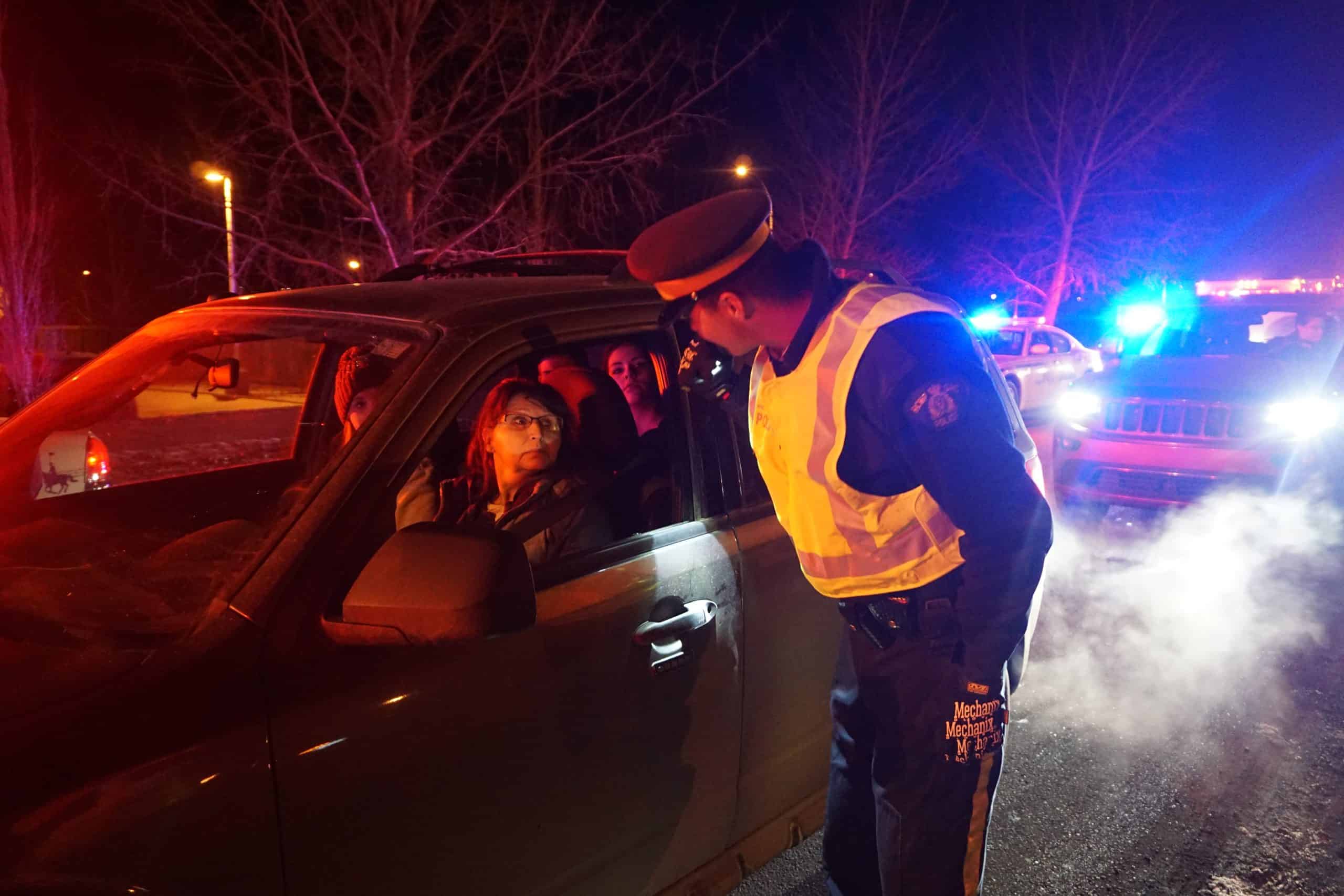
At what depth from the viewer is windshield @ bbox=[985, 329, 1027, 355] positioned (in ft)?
49.2

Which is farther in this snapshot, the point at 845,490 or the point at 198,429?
the point at 198,429

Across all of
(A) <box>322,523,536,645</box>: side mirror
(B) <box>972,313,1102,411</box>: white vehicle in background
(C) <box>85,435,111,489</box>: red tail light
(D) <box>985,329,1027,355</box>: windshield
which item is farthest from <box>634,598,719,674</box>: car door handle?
(D) <box>985,329,1027,355</box>: windshield

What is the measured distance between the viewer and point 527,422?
2.46 m

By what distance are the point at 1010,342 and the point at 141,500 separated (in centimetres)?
1468

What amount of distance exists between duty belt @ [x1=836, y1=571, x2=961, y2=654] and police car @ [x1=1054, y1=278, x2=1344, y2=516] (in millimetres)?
5720

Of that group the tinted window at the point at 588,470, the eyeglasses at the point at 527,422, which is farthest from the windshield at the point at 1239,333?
the eyeglasses at the point at 527,422

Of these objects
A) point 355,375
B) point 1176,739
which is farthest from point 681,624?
point 1176,739

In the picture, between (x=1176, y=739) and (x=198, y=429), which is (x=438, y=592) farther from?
(x=198, y=429)

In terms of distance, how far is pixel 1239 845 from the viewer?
9.93 feet

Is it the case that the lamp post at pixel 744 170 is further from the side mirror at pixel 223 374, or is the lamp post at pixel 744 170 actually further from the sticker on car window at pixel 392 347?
the sticker on car window at pixel 392 347

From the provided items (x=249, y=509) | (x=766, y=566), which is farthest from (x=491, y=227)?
(x=766, y=566)

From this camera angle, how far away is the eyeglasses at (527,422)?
2.46 metres

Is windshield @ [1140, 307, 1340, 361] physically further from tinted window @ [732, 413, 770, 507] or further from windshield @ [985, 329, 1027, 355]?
windshield @ [985, 329, 1027, 355]

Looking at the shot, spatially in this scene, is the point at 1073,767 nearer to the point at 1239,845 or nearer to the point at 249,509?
the point at 1239,845
